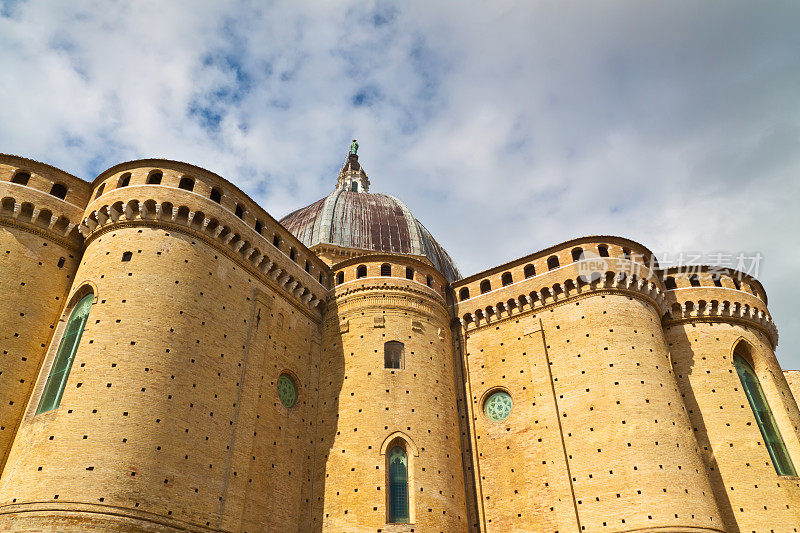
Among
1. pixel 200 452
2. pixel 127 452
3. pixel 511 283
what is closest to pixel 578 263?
pixel 511 283

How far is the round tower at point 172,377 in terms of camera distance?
453 inches

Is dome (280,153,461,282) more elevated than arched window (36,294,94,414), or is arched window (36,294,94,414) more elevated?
dome (280,153,461,282)

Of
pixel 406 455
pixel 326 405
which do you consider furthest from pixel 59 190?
pixel 406 455

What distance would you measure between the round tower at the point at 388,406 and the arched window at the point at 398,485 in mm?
26

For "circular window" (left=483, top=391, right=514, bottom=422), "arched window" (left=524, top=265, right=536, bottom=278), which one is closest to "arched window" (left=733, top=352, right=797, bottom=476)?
"arched window" (left=524, top=265, right=536, bottom=278)

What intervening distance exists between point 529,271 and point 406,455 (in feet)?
24.4

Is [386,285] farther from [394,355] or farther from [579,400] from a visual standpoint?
[579,400]

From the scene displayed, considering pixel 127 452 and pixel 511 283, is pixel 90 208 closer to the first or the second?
pixel 127 452

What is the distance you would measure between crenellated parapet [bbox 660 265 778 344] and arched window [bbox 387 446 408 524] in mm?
10156

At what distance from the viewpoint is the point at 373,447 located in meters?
15.9

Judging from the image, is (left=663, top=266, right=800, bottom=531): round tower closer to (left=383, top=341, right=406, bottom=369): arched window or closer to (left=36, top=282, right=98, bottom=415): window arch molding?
(left=383, top=341, right=406, bottom=369): arched window

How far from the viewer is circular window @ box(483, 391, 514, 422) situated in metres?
17.8

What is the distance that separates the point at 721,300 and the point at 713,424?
4518mm

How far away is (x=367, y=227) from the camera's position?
2584cm
